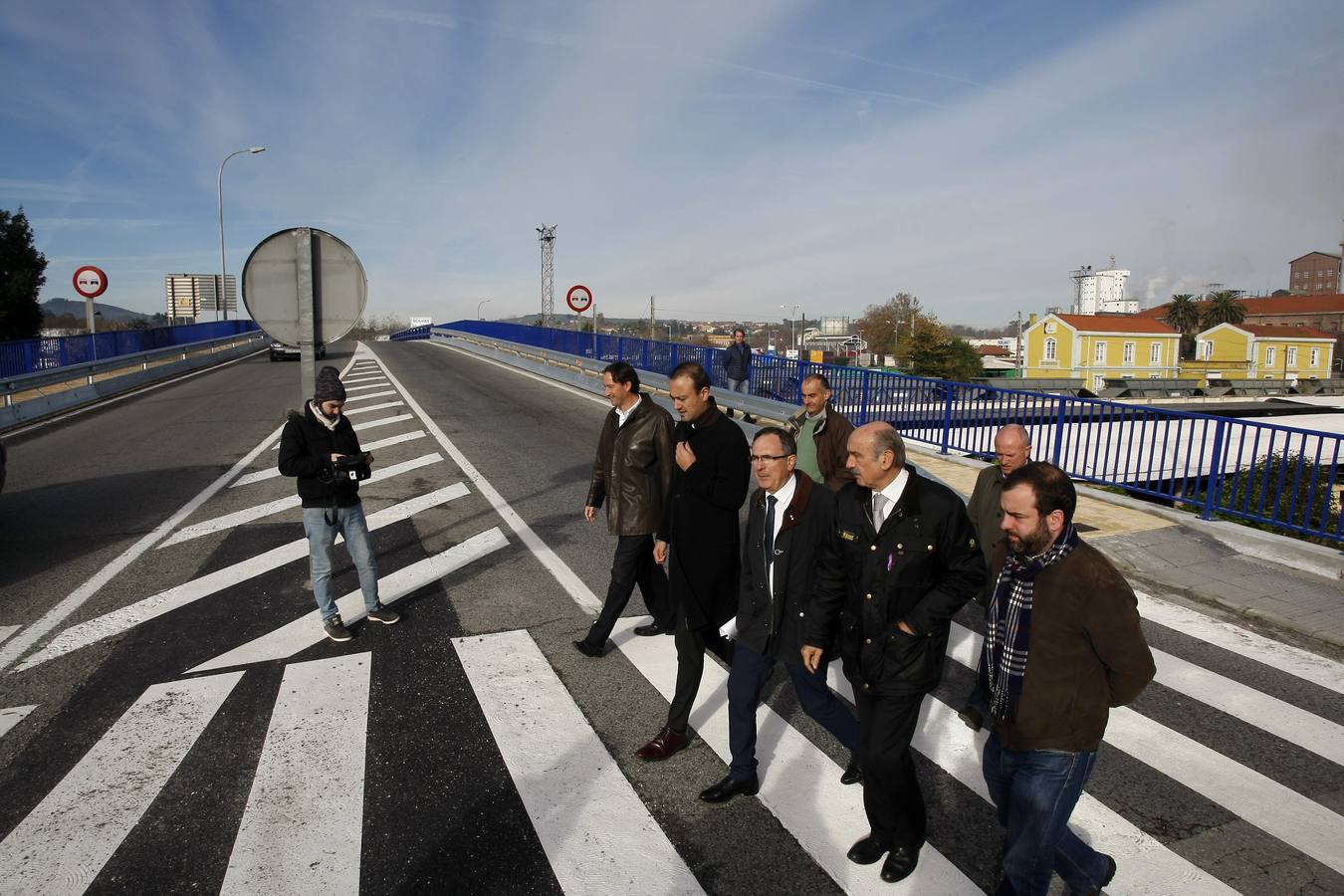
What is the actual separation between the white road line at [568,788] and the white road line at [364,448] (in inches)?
196

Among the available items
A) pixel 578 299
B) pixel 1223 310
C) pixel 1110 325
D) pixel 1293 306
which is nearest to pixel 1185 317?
pixel 1223 310

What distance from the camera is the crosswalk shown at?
331 cm

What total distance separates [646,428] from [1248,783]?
3779 mm

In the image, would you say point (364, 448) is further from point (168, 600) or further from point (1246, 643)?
point (1246, 643)

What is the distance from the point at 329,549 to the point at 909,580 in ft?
13.8

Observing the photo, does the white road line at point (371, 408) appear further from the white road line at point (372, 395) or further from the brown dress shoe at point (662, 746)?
the brown dress shoe at point (662, 746)

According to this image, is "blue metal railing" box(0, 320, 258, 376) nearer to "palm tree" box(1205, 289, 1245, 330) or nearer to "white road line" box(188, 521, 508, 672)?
"white road line" box(188, 521, 508, 672)

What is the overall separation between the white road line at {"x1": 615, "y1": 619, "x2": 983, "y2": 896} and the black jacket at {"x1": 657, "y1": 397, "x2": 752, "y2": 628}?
31.1 inches

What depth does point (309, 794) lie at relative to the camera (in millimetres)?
3797

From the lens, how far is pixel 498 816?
11.9 ft

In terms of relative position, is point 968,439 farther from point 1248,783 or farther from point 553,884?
point 553,884

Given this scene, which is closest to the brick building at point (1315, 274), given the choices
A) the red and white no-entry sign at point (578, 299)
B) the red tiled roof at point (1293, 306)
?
the red tiled roof at point (1293, 306)

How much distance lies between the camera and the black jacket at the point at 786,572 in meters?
3.52

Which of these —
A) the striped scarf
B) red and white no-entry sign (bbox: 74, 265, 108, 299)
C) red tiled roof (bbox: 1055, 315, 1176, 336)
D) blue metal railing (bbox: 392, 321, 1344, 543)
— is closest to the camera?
the striped scarf
